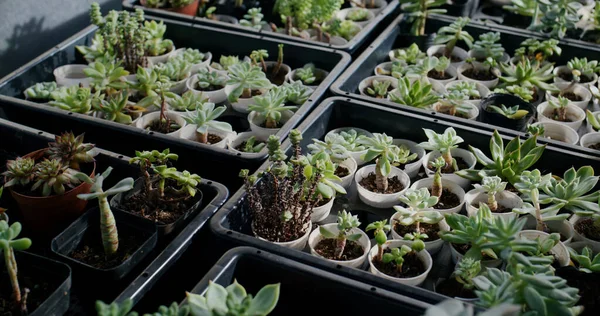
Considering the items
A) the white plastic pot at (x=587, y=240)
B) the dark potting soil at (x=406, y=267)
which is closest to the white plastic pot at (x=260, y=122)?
the dark potting soil at (x=406, y=267)

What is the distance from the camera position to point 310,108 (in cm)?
252

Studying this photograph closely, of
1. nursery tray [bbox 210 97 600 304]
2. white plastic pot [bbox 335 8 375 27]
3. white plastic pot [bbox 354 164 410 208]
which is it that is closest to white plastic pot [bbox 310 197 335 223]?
nursery tray [bbox 210 97 600 304]

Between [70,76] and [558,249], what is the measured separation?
7.27ft

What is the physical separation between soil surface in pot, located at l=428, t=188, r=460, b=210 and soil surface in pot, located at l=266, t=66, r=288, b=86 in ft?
3.28

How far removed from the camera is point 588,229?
6.77 ft

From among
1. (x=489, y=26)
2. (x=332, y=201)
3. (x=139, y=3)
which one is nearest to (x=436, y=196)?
(x=332, y=201)

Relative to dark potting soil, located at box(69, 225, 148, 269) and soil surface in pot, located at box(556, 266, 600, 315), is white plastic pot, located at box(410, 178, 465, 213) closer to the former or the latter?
soil surface in pot, located at box(556, 266, 600, 315)

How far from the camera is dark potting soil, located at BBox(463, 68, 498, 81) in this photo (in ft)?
9.78

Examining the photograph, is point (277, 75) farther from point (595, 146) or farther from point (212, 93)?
point (595, 146)

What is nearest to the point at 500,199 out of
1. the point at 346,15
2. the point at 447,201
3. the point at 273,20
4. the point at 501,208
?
the point at 501,208

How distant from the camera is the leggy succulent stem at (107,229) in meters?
1.81

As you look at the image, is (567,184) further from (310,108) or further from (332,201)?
(310,108)

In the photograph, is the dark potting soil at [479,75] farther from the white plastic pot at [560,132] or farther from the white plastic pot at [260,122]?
the white plastic pot at [260,122]

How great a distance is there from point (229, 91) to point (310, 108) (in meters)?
0.46
